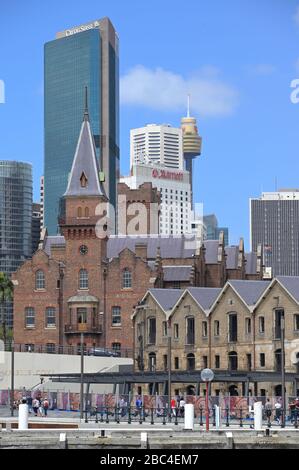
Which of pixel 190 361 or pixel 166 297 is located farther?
pixel 166 297

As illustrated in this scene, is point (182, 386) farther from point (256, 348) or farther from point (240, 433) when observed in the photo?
point (240, 433)

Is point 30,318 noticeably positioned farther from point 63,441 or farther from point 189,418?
point 63,441

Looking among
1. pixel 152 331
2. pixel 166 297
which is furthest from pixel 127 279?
pixel 152 331

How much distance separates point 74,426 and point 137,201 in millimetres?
122503

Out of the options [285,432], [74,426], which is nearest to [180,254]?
[74,426]

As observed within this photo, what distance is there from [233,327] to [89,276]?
31158 mm

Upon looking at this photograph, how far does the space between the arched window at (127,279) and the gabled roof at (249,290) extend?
25.2 meters

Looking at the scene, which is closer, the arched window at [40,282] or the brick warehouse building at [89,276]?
the brick warehouse building at [89,276]

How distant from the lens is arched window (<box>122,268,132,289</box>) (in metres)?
142

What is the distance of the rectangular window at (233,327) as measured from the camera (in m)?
115

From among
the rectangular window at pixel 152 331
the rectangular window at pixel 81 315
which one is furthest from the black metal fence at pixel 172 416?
the rectangular window at pixel 81 315

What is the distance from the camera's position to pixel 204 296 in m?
121

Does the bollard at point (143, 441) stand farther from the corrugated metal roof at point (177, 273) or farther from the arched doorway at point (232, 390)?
the corrugated metal roof at point (177, 273)

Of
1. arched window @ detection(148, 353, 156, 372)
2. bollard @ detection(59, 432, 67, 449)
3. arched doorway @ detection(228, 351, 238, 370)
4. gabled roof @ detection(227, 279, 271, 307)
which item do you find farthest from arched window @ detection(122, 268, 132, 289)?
bollard @ detection(59, 432, 67, 449)
